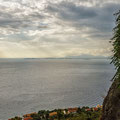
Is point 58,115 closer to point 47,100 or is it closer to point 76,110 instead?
point 76,110

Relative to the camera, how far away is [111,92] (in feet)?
35.5

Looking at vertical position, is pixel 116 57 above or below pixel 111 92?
above

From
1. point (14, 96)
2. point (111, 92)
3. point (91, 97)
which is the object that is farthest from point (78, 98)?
point (111, 92)

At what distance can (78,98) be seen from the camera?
79.2 m

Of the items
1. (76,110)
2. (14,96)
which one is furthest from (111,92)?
(14,96)

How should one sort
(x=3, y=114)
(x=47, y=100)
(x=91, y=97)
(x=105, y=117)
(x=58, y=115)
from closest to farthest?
(x=105, y=117) < (x=58, y=115) < (x=3, y=114) < (x=47, y=100) < (x=91, y=97)

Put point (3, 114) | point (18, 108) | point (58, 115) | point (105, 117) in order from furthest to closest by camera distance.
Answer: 1. point (18, 108)
2. point (3, 114)
3. point (58, 115)
4. point (105, 117)

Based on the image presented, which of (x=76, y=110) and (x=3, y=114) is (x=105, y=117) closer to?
(x=76, y=110)

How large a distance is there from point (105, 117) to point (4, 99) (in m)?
75.1

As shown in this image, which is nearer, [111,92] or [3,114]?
[111,92]

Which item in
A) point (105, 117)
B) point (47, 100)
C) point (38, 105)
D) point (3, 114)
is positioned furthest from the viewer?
point (47, 100)

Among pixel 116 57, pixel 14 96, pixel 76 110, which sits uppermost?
pixel 116 57

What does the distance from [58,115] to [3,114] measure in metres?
24.6

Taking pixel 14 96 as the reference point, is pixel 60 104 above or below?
below
